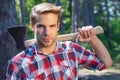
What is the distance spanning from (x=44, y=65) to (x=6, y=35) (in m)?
3.11

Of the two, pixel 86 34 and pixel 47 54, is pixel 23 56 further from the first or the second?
pixel 86 34

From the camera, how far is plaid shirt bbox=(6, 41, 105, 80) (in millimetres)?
2865

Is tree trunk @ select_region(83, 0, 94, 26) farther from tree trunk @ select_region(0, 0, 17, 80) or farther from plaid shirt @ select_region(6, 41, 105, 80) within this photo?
plaid shirt @ select_region(6, 41, 105, 80)

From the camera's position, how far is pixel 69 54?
3.04m

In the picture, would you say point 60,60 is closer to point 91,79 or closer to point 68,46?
point 68,46

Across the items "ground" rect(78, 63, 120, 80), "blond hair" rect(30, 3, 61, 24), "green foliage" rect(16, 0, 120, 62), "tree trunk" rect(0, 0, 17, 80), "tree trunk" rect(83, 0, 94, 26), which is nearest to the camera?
"blond hair" rect(30, 3, 61, 24)

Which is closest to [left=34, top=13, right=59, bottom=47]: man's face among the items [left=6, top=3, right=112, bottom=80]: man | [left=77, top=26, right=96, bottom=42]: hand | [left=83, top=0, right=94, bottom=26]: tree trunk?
[left=6, top=3, right=112, bottom=80]: man

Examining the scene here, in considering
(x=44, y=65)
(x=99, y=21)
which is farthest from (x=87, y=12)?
(x=44, y=65)

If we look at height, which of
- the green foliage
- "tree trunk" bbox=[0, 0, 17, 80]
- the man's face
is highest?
the man's face

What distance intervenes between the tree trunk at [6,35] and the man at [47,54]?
2.99 meters

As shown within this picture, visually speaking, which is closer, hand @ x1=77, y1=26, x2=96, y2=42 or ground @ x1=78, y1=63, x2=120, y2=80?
hand @ x1=77, y1=26, x2=96, y2=42

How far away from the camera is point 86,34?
2.98 m

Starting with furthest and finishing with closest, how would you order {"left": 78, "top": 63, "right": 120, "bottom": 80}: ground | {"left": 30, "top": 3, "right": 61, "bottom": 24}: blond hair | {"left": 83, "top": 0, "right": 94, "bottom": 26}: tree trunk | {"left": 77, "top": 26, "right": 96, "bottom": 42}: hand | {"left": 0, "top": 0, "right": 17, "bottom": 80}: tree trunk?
{"left": 83, "top": 0, "right": 94, "bottom": 26}: tree trunk → {"left": 78, "top": 63, "right": 120, "bottom": 80}: ground → {"left": 0, "top": 0, "right": 17, "bottom": 80}: tree trunk → {"left": 77, "top": 26, "right": 96, "bottom": 42}: hand → {"left": 30, "top": 3, "right": 61, "bottom": 24}: blond hair

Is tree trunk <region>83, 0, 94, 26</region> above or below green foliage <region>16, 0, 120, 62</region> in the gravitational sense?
above
